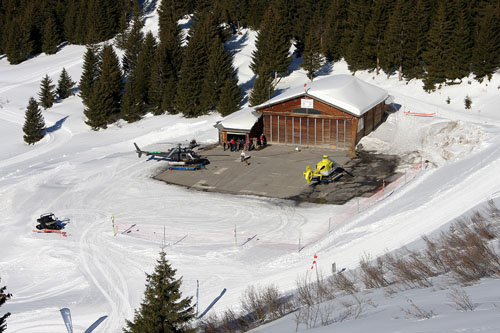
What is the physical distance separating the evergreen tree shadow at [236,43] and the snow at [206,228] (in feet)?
95.4

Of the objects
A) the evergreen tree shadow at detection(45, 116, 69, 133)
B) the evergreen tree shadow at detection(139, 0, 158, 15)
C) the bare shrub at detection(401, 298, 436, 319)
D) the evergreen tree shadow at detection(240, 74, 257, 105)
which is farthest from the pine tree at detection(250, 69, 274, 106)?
the evergreen tree shadow at detection(139, 0, 158, 15)

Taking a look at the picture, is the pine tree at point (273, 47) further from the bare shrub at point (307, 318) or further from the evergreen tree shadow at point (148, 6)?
the bare shrub at point (307, 318)

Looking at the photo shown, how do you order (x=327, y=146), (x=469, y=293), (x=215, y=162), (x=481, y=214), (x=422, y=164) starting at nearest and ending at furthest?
1. (x=469, y=293)
2. (x=481, y=214)
3. (x=422, y=164)
4. (x=215, y=162)
5. (x=327, y=146)

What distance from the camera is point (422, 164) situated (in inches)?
1484

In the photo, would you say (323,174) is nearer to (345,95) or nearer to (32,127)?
(345,95)

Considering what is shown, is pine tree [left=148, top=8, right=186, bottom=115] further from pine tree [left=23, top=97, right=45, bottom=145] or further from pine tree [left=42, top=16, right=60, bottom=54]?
pine tree [left=42, top=16, right=60, bottom=54]

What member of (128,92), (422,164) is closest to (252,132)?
(422,164)

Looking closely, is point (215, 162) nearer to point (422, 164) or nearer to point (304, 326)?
point (422, 164)

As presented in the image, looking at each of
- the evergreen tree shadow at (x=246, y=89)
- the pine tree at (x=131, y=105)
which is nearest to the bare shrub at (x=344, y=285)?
the evergreen tree shadow at (x=246, y=89)

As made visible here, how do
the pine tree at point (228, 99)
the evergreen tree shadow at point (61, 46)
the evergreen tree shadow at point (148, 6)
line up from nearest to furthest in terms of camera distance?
the pine tree at point (228, 99) < the evergreen tree shadow at point (61, 46) < the evergreen tree shadow at point (148, 6)

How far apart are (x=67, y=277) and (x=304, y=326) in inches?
577

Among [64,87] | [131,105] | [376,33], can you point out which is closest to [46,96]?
[64,87]

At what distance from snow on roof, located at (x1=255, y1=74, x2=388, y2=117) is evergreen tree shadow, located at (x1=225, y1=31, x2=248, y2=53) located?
93.5 feet

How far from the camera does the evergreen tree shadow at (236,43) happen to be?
243 feet
